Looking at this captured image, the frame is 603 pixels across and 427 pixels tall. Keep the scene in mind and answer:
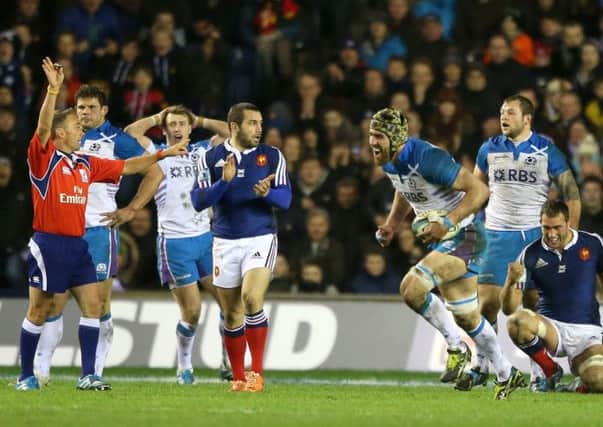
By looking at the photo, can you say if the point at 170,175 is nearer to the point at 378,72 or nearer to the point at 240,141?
the point at 240,141

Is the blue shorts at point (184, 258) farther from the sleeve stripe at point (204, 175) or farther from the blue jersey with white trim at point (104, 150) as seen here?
the sleeve stripe at point (204, 175)

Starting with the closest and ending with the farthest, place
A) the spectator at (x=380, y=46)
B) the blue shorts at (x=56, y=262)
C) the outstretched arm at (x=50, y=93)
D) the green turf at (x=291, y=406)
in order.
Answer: the green turf at (x=291, y=406), the outstretched arm at (x=50, y=93), the blue shorts at (x=56, y=262), the spectator at (x=380, y=46)

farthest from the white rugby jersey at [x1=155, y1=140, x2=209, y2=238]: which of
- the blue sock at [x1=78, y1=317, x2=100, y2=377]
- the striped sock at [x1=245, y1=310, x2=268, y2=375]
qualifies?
the blue sock at [x1=78, y1=317, x2=100, y2=377]

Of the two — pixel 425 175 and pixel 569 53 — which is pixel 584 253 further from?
pixel 569 53

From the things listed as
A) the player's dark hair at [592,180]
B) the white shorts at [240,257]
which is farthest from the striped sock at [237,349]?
the player's dark hair at [592,180]

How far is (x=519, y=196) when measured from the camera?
14812 millimetres

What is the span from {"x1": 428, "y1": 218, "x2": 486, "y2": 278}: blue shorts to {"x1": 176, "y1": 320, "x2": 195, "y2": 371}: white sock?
2.67m

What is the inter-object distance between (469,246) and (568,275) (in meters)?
0.94

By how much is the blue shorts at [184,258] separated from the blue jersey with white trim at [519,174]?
2.66m

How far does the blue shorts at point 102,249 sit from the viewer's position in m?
14.3

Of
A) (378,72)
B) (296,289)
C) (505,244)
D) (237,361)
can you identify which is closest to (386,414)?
(237,361)

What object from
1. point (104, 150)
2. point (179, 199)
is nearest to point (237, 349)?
point (179, 199)

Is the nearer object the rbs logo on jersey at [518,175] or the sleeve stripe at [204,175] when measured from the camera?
the sleeve stripe at [204,175]

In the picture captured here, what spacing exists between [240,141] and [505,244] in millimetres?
2828
